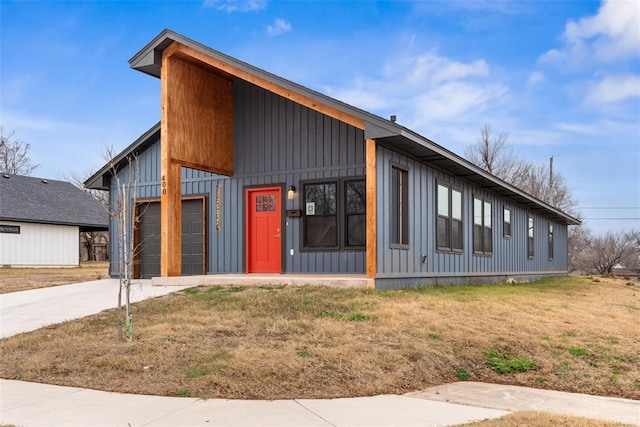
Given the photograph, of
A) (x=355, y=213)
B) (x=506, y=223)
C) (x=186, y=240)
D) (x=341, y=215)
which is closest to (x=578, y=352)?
(x=355, y=213)

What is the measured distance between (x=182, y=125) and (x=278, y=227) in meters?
3.22

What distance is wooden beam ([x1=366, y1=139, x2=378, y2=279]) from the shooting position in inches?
439

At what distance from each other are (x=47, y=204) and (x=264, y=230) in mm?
20941

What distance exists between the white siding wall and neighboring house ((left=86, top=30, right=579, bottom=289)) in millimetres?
14435

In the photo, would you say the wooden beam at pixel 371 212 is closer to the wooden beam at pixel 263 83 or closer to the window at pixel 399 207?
Result: the wooden beam at pixel 263 83

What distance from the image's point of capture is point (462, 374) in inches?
262

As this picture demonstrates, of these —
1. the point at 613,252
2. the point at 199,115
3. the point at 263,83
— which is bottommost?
the point at 613,252

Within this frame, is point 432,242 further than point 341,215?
Yes

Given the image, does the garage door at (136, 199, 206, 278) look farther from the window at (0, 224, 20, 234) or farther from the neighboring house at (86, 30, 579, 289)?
the window at (0, 224, 20, 234)

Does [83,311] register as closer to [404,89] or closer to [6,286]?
[6,286]

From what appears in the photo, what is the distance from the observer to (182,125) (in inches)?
522

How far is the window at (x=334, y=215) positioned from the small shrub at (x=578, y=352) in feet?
19.3

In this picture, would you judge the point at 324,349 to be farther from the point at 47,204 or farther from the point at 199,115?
the point at 47,204

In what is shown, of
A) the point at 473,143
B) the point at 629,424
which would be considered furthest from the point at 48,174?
the point at 629,424
